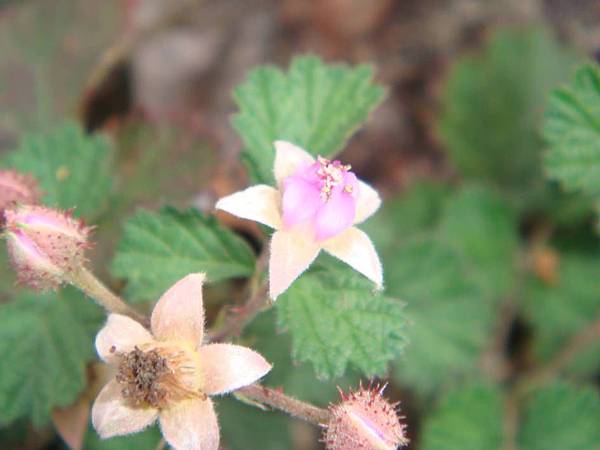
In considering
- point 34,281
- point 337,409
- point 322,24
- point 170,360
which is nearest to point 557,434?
point 337,409

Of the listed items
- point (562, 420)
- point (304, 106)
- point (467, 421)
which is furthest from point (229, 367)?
point (562, 420)

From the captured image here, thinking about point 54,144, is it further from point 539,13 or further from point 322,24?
point 539,13

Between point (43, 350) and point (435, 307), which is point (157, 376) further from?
point (435, 307)

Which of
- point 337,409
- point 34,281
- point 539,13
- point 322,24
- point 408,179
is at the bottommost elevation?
point 34,281

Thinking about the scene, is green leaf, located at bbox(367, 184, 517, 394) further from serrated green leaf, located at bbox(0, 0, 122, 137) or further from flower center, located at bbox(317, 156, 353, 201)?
serrated green leaf, located at bbox(0, 0, 122, 137)

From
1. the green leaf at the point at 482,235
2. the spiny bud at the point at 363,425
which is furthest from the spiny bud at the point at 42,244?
the green leaf at the point at 482,235

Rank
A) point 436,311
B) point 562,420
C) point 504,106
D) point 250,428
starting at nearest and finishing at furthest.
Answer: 1. point 562,420
2. point 250,428
3. point 436,311
4. point 504,106
